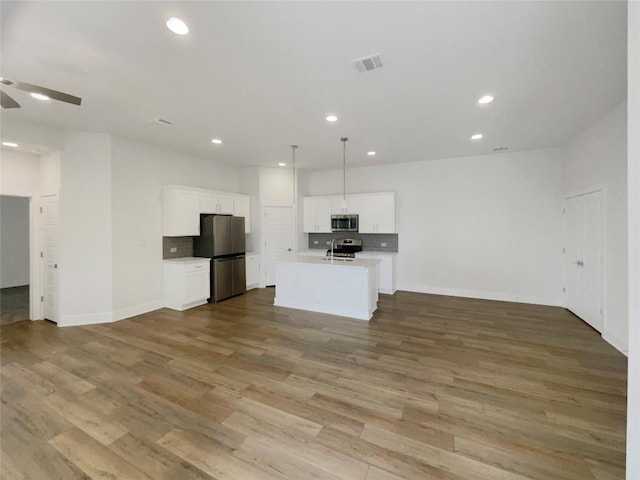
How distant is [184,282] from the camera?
5.03 meters

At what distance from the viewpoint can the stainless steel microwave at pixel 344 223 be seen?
6660mm

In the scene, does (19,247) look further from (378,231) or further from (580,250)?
(580,250)

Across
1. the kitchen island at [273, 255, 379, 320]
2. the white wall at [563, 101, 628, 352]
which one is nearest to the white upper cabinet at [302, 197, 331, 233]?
the kitchen island at [273, 255, 379, 320]

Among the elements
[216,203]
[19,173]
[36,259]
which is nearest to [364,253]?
[216,203]

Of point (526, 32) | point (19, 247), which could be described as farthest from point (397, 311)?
point (19, 247)

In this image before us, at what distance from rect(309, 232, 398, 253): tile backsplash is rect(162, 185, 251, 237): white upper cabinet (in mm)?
2659

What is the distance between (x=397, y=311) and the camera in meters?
4.94

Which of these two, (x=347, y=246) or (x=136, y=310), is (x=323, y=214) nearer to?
(x=347, y=246)

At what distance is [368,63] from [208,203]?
4423 mm

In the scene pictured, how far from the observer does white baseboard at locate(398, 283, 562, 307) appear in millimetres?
5305

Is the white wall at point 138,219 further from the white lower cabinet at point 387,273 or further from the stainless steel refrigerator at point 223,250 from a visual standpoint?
the white lower cabinet at point 387,273

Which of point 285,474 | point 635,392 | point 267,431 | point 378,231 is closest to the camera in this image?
point 635,392

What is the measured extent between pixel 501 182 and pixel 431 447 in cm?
549

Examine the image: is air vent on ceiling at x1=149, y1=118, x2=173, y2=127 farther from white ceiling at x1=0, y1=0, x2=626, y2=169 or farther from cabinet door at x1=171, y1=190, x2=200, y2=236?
cabinet door at x1=171, y1=190, x2=200, y2=236
